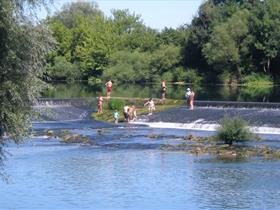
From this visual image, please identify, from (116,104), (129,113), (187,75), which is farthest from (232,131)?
(187,75)

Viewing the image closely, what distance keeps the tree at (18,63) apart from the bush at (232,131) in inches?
1013

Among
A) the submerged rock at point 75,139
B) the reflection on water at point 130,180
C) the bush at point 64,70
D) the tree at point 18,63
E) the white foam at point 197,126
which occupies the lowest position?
the reflection on water at point 130,180

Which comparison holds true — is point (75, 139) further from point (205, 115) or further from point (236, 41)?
point (236, 41)

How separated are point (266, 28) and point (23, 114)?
298ft

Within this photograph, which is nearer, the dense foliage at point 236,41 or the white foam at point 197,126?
the white foam at point 197,126

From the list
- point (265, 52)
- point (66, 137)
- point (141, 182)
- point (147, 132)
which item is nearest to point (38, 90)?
point (141, 182)

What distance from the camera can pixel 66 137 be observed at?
48469mm

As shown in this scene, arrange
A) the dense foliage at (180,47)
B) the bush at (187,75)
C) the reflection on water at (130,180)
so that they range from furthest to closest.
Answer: the bush at (187,75) → the dense foliage at (180,47) → the reflection on water at (130,180)

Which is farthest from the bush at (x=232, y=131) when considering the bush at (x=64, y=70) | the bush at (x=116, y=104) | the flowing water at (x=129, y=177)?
the bush at (x=64, y=70)

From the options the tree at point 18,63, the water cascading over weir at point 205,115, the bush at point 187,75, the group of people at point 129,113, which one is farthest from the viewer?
the bush at point 187,75

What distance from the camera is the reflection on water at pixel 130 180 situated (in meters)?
28.5

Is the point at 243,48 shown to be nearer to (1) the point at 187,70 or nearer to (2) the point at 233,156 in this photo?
(1) the point at 187,70

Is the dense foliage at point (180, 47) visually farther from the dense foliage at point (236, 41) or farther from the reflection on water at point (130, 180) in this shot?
the reflection on water at point (130, 180)

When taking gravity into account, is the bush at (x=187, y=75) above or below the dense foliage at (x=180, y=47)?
below
